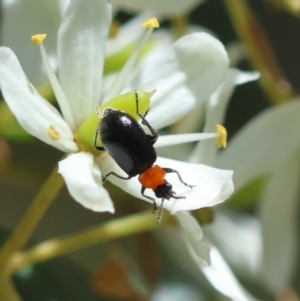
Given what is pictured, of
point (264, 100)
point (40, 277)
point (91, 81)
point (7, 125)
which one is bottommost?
point (264, 100)

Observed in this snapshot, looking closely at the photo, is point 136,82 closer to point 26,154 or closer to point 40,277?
point 40,277

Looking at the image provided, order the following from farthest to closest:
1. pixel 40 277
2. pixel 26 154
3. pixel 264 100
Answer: pixel 264 100
pixel 26 154
pixel 40 277

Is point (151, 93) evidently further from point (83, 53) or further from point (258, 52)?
point (258, 52)

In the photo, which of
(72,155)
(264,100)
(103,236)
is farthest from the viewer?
(264,100)

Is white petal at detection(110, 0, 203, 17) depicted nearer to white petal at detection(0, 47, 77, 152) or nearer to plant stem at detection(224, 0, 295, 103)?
plant stem at detection(224, 0, 295, 103)

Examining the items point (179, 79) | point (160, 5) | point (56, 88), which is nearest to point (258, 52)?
point (160, 5)

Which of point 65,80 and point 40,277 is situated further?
point 40,277

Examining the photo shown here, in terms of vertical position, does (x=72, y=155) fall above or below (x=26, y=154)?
above

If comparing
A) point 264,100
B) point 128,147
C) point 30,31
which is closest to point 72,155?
point 128,147
